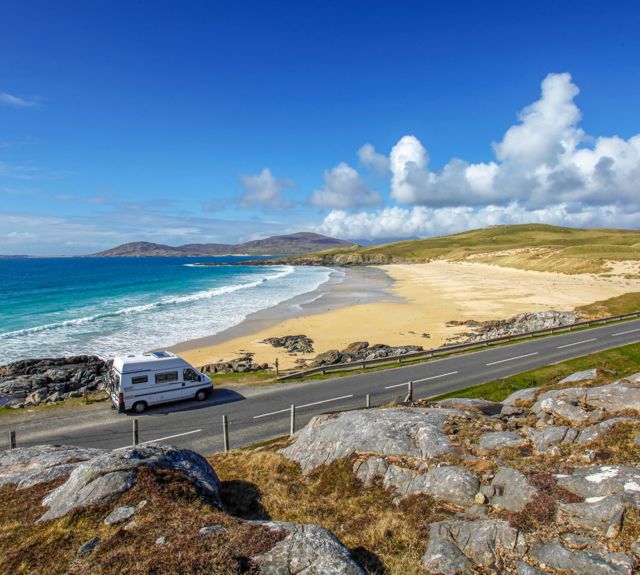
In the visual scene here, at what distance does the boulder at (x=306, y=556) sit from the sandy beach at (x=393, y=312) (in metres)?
26.0

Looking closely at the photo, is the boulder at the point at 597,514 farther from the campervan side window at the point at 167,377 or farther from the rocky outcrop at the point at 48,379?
the rocky outcrop at the point at 48,379

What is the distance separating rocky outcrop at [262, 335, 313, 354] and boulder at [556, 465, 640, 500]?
2896 centimetres

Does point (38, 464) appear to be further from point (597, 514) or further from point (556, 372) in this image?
point (556, 372)

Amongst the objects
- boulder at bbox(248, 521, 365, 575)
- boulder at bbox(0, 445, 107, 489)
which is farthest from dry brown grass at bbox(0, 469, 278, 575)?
boulder at bbox(0, 445, 107, 489)

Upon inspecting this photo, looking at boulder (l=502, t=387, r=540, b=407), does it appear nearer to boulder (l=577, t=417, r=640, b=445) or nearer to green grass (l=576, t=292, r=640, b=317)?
boulder (l=577, t=417, r=640, b=445)

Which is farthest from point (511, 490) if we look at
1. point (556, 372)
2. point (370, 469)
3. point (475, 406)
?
point (556, 372)

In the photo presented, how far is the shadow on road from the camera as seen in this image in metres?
20.2

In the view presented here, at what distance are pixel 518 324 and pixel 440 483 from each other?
39.0 m

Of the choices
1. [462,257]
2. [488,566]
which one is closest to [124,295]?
[488,566]

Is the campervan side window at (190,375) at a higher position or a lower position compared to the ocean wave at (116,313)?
higher

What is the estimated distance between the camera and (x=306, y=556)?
5.85 meters

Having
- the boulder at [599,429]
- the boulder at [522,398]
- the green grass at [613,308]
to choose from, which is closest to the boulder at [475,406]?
the boulder at [522,398]

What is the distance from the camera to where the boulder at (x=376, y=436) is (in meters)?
10.6

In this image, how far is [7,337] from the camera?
4344 cm
